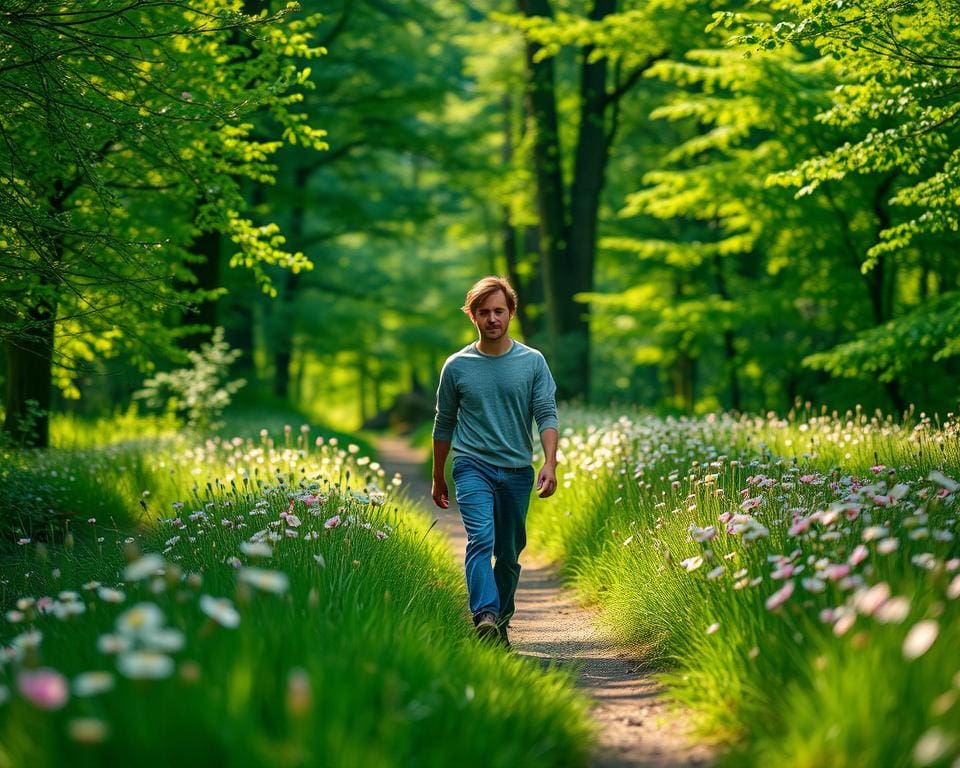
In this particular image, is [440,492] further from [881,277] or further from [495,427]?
[881,277]

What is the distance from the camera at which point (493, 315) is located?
5.19m

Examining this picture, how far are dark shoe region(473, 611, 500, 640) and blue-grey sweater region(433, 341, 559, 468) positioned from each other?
888 mm

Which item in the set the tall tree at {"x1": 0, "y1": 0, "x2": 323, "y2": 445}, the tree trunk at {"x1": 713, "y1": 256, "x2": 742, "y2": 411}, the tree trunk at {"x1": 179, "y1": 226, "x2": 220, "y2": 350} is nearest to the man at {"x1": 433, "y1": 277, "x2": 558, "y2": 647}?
the tall tree at {"x1": 0, "y1": 0, "x2": 323, "y2": 445}

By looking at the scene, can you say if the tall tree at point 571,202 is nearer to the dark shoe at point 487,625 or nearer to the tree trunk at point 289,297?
the tree trunk at point 289,297

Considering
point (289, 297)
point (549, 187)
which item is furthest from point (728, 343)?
point (289, 297)

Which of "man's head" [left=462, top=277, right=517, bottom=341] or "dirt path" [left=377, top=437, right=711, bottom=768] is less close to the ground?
"man's head" [left=462, top=277, right=517, bottom=341]

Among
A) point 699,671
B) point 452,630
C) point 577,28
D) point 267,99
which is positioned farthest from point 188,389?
point 699,671

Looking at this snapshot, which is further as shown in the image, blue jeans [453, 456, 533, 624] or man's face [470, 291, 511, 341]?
man's face [470, 291, 511, 341]

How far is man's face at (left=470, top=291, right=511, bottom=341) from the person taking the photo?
5.19 metres

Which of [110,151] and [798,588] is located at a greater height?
[110,151]

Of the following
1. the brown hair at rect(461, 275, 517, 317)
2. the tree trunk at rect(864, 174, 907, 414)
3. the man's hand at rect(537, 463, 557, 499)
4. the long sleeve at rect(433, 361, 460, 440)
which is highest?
the tree trunk at rect(864, 174, 907, 414)

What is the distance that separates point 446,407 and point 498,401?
367mm

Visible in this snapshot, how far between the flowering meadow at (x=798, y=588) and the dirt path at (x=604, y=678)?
6.0 inches

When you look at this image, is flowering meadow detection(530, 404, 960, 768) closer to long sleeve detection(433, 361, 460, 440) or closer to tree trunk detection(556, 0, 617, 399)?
long sleeve detection(433, 361, 460, 440)
